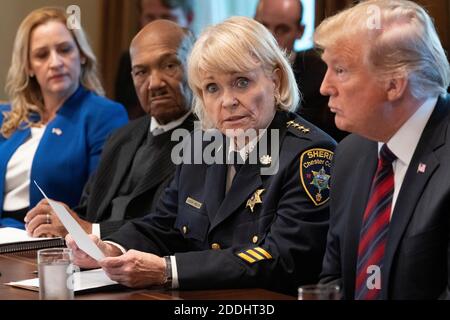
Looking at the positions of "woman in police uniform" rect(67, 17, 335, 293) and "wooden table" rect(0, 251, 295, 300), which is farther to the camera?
"woman in police uniform" rect(67, 17, 335, 293)

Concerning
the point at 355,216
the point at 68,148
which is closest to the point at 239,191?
the point at 355,216

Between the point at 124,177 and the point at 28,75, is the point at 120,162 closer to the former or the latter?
the point at 124,177

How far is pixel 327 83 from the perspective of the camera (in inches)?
83.8

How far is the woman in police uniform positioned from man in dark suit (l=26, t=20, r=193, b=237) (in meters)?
0.39

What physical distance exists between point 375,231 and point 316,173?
1.41ft

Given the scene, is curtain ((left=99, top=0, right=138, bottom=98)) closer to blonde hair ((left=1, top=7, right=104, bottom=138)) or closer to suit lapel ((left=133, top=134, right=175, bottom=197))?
blonde hair ((left=1, top=7, right=104, bottom=138))

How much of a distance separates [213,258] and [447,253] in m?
0.67

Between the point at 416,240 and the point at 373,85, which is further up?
the point at 373,85

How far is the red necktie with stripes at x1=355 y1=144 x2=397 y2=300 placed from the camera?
78.7 inches

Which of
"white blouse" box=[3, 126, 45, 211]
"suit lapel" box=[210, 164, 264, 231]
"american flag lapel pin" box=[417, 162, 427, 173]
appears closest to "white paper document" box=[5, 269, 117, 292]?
"suit lapel" box=[210, 164, 264, 231]

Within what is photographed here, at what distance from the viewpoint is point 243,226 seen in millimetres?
2455

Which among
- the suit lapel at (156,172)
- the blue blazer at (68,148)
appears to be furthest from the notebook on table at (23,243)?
the blue blazer at (68,148)
